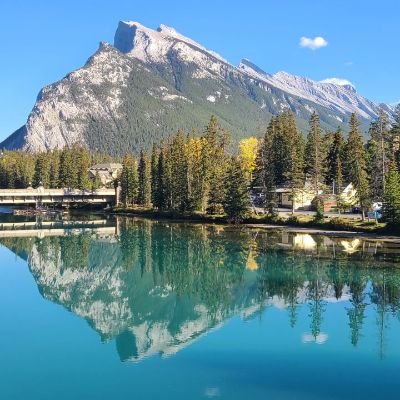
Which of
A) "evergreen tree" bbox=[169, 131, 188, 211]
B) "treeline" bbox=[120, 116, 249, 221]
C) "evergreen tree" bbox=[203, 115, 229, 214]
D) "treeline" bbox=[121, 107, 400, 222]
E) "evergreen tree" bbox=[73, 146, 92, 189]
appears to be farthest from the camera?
"evergreen tree" bbox=[73, 146, 92, 189]

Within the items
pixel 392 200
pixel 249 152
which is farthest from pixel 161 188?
pixel 392 200

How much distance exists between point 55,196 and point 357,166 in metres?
86.9

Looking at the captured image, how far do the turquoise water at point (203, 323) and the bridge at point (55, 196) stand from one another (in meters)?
78.0

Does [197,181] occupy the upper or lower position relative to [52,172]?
lower

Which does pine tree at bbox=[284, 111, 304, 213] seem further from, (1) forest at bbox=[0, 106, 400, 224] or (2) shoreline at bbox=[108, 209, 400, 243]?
(2) shoreline at bbox=[108, 209, 400, 243]

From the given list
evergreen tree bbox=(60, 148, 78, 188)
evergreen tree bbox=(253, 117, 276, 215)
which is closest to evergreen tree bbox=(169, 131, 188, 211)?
evergreen tree bbox=(253, 117, 276, 215)

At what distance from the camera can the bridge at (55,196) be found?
13488 centimetres

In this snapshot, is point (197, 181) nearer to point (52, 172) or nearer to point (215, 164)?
point (215, 164)

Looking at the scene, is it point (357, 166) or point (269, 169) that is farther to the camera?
point (269, 169)

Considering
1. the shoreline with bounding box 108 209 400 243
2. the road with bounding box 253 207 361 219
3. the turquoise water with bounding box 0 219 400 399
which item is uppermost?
the road with bounding box 253 207 361 219

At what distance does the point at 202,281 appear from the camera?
1690 inches

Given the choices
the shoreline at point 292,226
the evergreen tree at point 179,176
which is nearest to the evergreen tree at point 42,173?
the shoreline at point 292,226

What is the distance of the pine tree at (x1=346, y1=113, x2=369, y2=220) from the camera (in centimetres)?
7356

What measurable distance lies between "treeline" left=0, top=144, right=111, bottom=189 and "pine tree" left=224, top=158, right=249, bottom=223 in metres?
64.6
